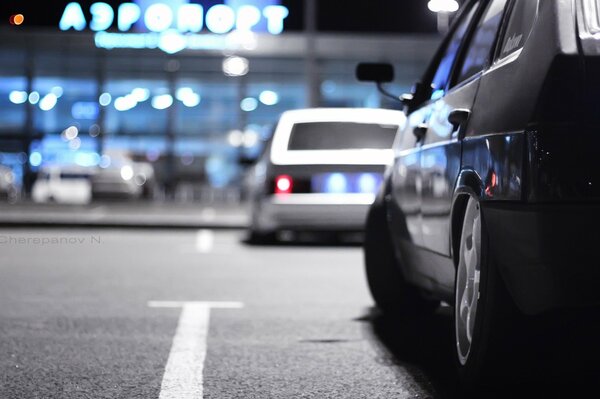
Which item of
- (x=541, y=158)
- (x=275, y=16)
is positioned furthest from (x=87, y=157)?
(x=541, y=158)

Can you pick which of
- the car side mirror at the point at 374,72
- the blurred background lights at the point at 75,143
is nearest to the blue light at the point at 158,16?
the blurred background lights at the point at 75,143

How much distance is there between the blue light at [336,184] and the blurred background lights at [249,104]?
26.8 metres

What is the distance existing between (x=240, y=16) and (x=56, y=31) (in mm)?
6804

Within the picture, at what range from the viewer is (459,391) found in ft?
13.5

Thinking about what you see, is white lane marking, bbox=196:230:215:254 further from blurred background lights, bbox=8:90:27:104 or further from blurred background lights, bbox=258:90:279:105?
blurred background lights, bbox=8:90:27:104

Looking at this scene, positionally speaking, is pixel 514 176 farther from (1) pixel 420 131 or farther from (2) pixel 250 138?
(2) pixel 250 138

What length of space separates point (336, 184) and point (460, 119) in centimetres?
819

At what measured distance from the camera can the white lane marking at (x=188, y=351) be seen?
4152 mm

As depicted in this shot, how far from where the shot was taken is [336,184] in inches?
488

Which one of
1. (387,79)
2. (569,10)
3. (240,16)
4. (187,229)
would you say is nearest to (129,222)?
(187,229)

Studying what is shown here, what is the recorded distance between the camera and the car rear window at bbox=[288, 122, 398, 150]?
12898 millimetres

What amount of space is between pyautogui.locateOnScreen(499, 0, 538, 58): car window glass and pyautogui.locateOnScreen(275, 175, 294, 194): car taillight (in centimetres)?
847

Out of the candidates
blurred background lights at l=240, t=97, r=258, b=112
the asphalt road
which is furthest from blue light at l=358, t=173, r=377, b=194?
blurred background lights at l=240, t=97, r=258, b=112

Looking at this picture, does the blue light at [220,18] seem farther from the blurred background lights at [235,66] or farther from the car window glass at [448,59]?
the car window glass at [448,59]
